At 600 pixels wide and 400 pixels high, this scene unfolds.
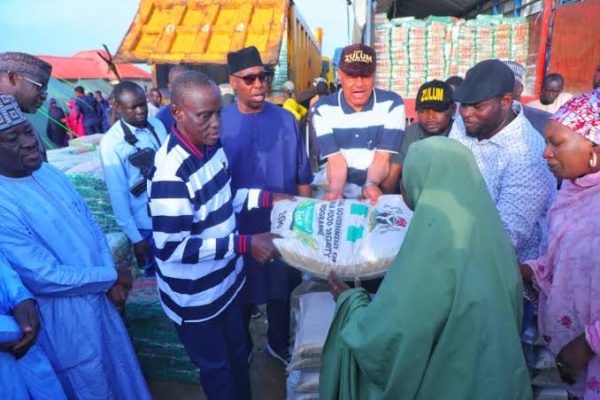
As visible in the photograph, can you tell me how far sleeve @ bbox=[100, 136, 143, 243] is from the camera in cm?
277

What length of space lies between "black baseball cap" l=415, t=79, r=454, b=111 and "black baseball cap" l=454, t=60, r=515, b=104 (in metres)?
1.02

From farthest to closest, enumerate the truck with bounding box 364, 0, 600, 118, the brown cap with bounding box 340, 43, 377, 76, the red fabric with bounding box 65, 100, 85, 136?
the red fabric with bounding box 65, 100, 85, 136
the truck with bounding box 364, 0, 600, 118
the brown cap with bounding box 340, 43, 377, 76

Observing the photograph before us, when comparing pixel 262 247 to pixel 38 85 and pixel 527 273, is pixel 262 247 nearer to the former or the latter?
pixel 527 273

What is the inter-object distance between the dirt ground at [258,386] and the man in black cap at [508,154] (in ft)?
6.03

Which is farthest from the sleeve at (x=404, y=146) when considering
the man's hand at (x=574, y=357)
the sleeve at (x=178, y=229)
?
the man's hand at (x=574, y=357)

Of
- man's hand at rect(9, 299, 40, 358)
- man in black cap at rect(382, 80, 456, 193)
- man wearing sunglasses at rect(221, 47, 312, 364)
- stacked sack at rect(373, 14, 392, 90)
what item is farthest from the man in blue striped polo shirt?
stacked sack at rect(373, 14, 392, 90)

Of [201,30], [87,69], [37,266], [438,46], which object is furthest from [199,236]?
[87,69]

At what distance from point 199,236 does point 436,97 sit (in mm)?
2165

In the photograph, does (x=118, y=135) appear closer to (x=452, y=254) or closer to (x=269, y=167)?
(x=269, y=167)

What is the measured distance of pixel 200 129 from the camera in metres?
1.83

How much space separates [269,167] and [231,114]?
0.42 meters

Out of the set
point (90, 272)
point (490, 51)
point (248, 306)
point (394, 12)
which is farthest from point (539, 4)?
point (90, 272)

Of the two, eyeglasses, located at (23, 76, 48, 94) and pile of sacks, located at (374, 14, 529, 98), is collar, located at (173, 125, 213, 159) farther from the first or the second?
pile of sacks, located at (374, 14, 529, 98)

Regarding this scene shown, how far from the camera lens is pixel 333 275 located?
1.94 meters
